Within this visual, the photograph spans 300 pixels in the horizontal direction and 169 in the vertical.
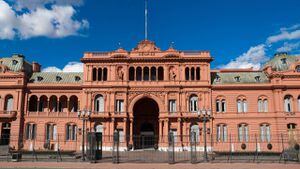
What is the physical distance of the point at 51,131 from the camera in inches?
2240

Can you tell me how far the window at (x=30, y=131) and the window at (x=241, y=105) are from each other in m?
36.7

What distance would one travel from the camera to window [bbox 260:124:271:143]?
175 feet

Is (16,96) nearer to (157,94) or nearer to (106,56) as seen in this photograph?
(106,56)

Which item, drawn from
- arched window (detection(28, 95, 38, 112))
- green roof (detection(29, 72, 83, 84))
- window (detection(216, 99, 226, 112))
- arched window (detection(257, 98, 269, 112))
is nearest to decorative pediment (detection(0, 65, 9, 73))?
green roof (detection(29, 72, 83, 84))

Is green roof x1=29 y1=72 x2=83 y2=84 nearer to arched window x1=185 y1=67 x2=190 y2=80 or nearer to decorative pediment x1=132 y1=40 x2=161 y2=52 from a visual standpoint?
decorative pediment x1=132 y1=40 x2=161 y2=52

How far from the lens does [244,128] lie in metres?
54.9

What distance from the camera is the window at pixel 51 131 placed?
2233 inches

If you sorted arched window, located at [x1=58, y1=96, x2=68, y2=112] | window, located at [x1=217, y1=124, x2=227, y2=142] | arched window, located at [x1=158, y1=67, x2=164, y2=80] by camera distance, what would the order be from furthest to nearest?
1. arched window, located at [x1=58, y1=96, x2=68, y2=112]
2. arched window, located at [x1=158, y1=67, x2=164, y2=80]
3. window, located at [x1=217, y1=124, x2=227, y2=142]

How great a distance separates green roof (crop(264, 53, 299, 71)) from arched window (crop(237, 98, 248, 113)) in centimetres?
841

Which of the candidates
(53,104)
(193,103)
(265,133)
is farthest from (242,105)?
(53,104)

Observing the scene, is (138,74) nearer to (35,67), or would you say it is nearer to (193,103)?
(193,103)

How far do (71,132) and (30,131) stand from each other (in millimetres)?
7231

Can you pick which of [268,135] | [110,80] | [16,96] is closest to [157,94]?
[110,80]

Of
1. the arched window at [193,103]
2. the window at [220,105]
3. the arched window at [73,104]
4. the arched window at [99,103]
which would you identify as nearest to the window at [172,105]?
the arched window at [193,103]
